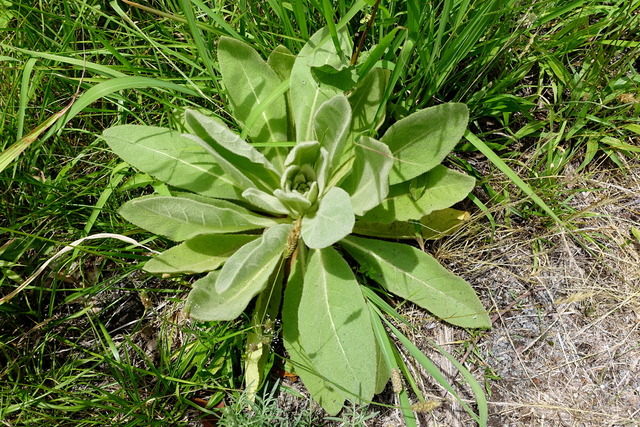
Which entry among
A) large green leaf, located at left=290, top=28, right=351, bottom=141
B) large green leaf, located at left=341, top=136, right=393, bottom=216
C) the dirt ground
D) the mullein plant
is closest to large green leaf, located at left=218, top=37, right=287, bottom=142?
the mullein plant

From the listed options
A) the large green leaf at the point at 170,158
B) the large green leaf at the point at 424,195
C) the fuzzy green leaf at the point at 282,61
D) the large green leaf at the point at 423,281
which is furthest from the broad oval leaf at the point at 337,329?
the fuzzy green leaf at the point at 282,61

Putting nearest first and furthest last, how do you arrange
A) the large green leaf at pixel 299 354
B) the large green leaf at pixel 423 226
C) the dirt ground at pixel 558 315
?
the large green leaf at pixel 299 354
the dirt ground at pixel 558 315
the large green leaf at pixel 423 226

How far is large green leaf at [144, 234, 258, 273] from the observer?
2.22m

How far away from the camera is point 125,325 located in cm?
253

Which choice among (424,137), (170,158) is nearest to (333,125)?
(424,137)

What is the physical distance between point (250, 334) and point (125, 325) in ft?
2.10

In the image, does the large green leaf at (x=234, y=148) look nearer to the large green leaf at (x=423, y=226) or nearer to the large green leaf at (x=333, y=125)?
the large green leaf at (x=333, y=125)

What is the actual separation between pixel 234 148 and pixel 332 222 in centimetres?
47

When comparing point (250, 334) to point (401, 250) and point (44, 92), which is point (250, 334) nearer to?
point (401, 250)

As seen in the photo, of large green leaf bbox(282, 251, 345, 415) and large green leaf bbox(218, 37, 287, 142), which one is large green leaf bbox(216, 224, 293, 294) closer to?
large green leaf bbox(282, 251, 345, 415)

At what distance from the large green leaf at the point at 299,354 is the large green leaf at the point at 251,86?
1.92 ft

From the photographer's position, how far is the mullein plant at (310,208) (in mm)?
2064

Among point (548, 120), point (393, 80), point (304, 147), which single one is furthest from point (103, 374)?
point (548, 120)

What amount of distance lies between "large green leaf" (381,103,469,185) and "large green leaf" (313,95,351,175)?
0.20 metres
